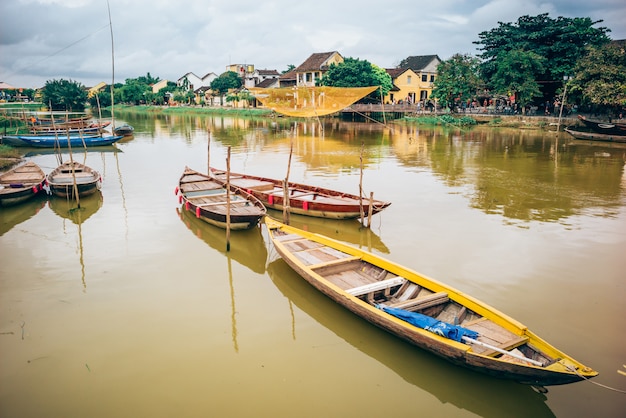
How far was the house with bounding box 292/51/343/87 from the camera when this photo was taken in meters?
53.0

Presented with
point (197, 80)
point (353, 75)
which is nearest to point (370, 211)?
point (353, 75)

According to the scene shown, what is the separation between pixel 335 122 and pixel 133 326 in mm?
44335

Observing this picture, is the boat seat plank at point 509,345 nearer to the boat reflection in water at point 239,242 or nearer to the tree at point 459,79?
the boat reflection in water at point 239,242

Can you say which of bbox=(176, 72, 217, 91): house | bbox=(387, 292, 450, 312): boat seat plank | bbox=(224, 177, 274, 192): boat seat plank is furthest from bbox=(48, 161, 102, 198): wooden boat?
bbox=(176, 72, 217, 91): house

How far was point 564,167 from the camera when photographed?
67.1ft

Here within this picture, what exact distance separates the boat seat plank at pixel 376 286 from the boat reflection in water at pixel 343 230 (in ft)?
9.74

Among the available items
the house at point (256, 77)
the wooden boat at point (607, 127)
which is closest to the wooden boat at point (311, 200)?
the wooden boat at point (607, 127)

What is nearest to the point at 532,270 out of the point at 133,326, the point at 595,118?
the point at 133,326

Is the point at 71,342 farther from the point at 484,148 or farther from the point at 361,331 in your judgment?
the point at 484,148

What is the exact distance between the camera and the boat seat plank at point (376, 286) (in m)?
6.70

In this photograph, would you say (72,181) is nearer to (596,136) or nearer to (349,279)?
(349,279)

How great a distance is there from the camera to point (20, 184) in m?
13.7

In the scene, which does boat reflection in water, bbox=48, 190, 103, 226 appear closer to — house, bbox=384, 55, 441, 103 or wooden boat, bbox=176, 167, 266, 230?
wooden boat, bbox=176, 167, 266, 230

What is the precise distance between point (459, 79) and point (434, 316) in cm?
4048
